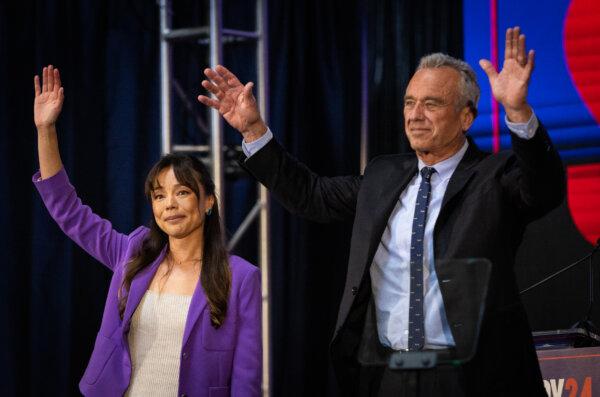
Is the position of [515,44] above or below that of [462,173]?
above

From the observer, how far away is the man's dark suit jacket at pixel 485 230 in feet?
6.96

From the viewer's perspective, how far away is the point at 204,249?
8.90ft

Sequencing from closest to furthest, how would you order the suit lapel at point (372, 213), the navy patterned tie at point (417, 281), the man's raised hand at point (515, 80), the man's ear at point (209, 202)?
the man's raised hand at point (515, 80) → the navy patterned tie at point (417, 281) → the suit lapel at point (372, 213) → the man's ear at point (209, 202)

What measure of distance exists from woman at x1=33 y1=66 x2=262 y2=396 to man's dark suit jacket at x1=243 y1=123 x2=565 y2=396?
13.3 inches

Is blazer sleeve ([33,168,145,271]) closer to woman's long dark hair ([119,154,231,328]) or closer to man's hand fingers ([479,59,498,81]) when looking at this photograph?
woman's long dark hair ([119,154,231,328])

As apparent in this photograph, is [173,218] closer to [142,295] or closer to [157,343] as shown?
[142,295]

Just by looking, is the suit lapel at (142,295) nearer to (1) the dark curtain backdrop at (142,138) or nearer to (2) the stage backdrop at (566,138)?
(1) the dark curtain backdrop at (142,138)

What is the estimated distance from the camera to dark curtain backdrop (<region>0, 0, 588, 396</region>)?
14.5 ft

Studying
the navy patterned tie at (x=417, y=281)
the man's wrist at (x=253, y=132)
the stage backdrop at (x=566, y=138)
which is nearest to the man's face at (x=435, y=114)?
the navy patterned tie at (x=417, y=281)

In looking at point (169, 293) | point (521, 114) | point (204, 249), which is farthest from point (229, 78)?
point (521, 114)

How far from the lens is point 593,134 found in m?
4.21

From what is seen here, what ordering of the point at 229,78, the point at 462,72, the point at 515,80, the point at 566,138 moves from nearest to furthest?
the point at 515,80
the point at 462,72
the point at 229,78
the point at 566,138

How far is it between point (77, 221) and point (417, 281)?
3.58ft

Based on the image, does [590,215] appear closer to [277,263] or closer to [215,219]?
[277,263]
